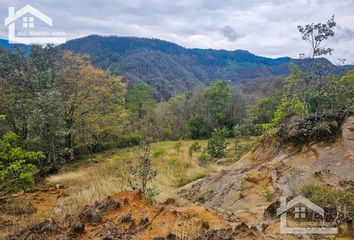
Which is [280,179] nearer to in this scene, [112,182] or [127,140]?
[112,182]

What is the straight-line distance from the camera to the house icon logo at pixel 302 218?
16.3 feet

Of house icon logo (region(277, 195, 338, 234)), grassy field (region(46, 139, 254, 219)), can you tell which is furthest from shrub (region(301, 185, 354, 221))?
grassy field (region(46, 139, 254, 219))

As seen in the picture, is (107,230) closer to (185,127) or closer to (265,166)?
(265,166)

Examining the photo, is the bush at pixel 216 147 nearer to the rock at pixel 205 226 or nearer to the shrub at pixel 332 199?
the shrub at pixel 332 199

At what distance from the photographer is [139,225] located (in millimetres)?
5184

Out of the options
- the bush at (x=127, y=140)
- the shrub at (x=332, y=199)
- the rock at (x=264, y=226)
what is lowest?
the bush at (x=127, y=140)

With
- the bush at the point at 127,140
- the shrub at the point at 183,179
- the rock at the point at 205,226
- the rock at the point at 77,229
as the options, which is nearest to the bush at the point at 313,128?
the shrub at the point at 183,179

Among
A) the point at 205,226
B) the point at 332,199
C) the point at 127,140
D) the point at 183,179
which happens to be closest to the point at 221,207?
the point at 205,226

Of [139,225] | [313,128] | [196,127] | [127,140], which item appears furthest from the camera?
[196,127]

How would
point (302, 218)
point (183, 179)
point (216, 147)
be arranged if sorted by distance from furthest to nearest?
point (216, 147) < point (183, 179) < point (302, 218)

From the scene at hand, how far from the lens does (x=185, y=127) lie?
43062 mm

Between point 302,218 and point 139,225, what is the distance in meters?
2.77

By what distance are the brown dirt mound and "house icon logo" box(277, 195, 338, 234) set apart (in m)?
0.78

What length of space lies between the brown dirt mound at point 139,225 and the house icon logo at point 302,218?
30.7 inches
